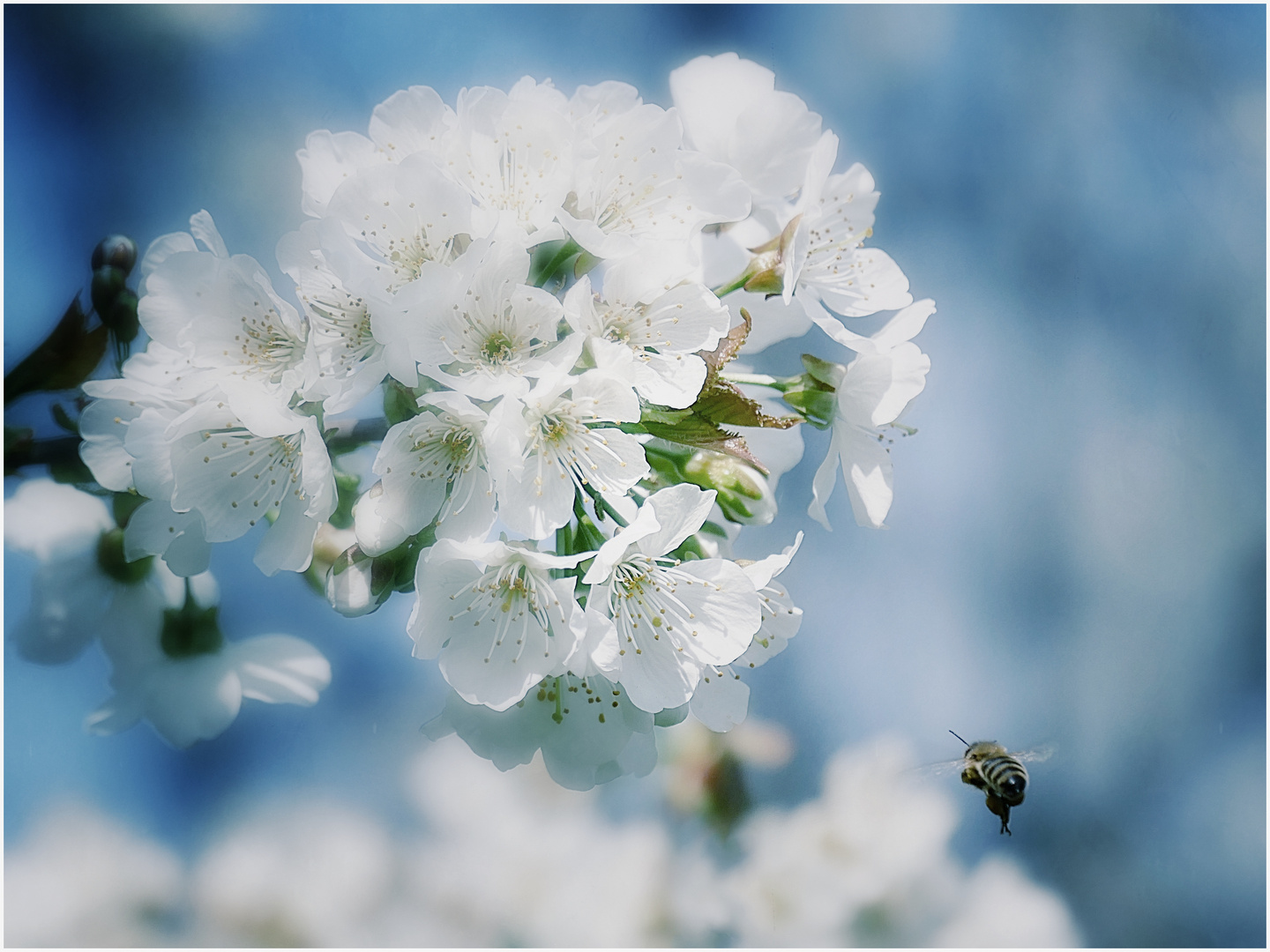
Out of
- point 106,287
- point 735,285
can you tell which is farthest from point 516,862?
point 106,287

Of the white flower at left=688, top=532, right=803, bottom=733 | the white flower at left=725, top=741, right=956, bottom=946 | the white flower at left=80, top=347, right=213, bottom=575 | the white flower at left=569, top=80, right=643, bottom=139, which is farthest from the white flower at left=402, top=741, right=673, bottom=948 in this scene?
the white flower at left=569, top=80, right=643, bottom=139

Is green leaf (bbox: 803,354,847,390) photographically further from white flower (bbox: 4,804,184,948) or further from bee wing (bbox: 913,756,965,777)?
white flower (bbox: 4,804,184,948)

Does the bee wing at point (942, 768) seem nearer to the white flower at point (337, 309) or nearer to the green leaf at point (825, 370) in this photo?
the green leaf at point (825, 370)

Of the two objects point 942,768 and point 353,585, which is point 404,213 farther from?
point 942,768

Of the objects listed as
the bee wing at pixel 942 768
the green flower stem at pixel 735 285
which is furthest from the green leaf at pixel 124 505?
the bee wing at pixel 942 768

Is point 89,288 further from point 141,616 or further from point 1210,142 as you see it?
point 1210,142

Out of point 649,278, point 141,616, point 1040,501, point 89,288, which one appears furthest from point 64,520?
point 1040,501
